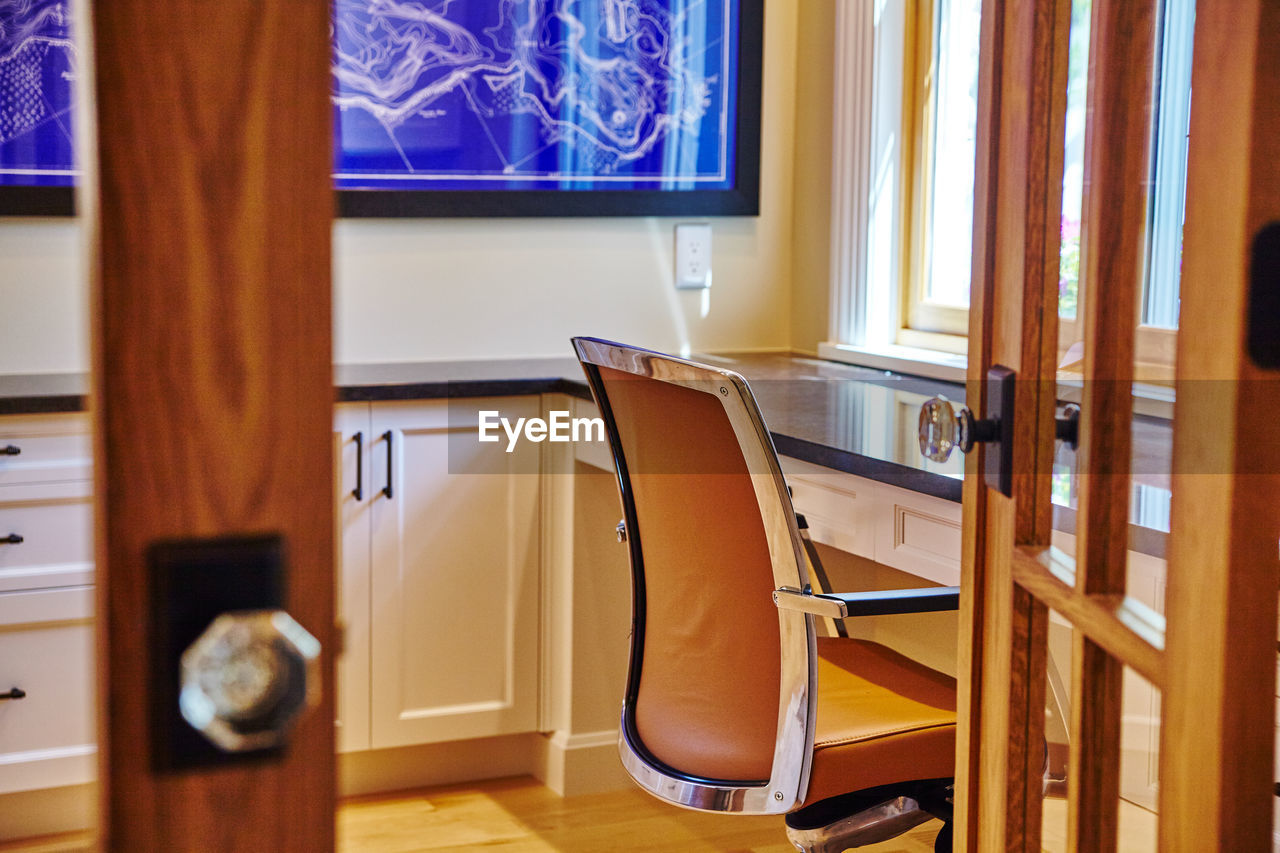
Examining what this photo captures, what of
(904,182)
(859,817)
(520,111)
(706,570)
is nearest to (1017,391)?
(706,570)

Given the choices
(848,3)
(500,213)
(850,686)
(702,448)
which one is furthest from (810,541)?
(848,3)

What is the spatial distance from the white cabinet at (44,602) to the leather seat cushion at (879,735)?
1.34m

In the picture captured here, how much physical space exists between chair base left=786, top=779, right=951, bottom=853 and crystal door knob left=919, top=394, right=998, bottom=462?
58 centimetres

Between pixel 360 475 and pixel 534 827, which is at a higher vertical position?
pixel 360 475

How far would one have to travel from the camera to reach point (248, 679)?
396mm

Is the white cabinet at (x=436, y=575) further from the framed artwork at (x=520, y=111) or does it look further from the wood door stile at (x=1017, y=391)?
the wood door stile at (x=1017, y=391)

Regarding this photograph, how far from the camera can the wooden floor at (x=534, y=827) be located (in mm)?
2311

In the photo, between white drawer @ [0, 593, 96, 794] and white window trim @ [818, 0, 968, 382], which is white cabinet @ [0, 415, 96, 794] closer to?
white drawer @ [0, 593, 96, 794]

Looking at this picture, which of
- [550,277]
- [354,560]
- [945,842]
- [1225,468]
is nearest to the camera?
[1225,468]

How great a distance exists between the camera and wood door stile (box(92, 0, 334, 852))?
1.20ft

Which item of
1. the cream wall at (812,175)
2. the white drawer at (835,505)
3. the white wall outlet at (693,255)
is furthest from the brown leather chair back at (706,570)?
the cream wall at (812,175)

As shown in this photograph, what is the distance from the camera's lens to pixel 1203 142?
59 centimetres

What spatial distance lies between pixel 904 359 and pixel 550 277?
2.61ft

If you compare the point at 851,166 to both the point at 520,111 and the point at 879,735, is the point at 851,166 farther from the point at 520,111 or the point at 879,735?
the point at 879,735
